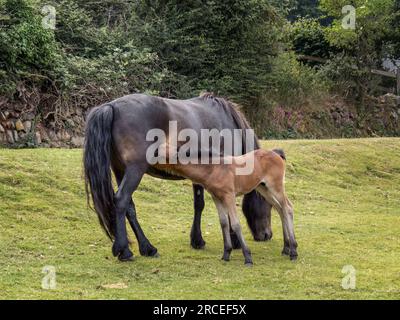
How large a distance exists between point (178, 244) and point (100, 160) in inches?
78.6

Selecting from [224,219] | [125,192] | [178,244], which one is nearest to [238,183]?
[224,219]

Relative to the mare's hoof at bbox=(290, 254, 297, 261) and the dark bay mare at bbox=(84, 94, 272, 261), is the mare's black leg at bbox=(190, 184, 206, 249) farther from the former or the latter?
the mare's hoof at bbox=(290, 254, 297, 261)

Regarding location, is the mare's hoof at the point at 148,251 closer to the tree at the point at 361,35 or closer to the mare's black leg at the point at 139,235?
the mare's black leg at the point at 139,235

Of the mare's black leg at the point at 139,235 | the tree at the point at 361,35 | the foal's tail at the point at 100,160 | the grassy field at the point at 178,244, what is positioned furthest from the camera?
the tree at the point at 361,35

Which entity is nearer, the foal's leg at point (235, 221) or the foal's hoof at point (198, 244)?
the foal's leg at point (235, 221)

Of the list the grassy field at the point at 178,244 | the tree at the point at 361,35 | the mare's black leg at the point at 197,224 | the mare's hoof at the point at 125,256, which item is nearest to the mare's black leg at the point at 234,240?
the grassy field at the point at 178,244

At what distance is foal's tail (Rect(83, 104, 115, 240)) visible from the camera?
7.15 meters

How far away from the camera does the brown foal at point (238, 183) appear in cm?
725

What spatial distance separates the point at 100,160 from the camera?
7145 millimetres

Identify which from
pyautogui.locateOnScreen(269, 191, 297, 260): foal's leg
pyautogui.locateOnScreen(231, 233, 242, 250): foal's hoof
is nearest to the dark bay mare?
pyautogui.locateOnScreen(231, 233, 242, 250): foal's hoof

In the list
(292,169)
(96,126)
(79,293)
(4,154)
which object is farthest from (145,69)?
(79,293)

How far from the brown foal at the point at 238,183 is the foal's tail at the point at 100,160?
583 millimetres

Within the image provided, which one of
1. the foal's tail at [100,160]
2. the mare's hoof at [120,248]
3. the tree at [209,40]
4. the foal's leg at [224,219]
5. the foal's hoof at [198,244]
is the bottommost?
the foal's hoof at [198,244]

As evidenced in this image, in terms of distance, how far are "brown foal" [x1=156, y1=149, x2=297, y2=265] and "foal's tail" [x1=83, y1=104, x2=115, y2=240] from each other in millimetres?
583
